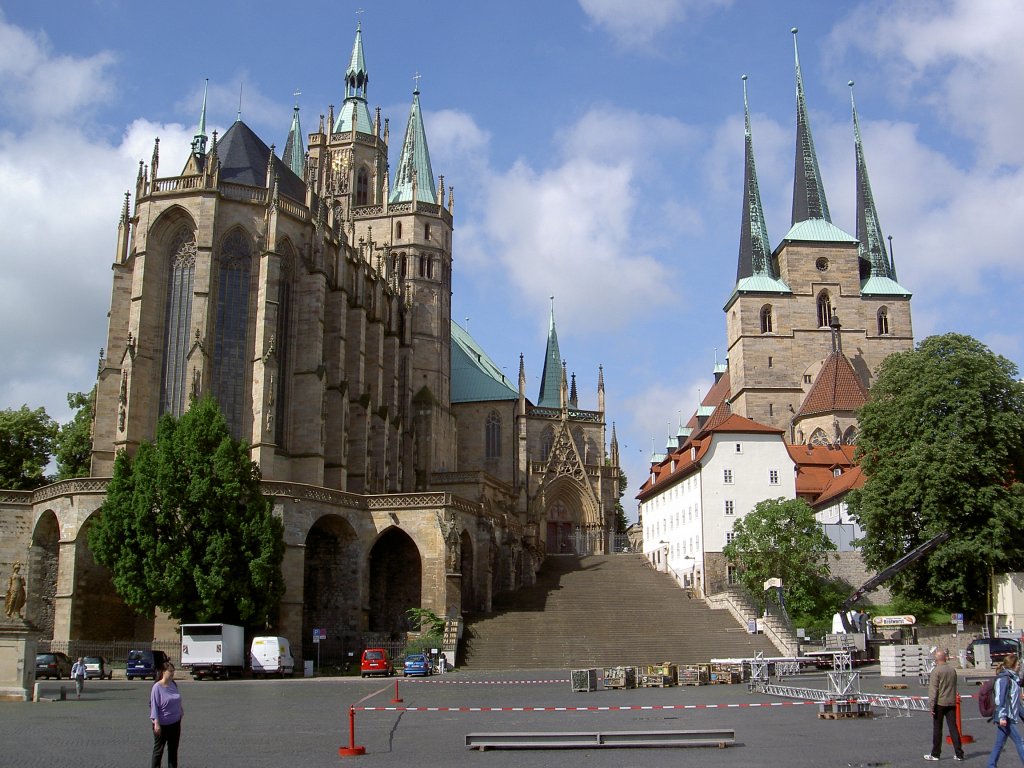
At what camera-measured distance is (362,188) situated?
84812 millimetres

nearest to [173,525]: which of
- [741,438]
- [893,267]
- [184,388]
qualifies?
[184,388]

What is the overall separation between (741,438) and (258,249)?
969 inches

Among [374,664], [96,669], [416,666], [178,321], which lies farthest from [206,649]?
[178,321]

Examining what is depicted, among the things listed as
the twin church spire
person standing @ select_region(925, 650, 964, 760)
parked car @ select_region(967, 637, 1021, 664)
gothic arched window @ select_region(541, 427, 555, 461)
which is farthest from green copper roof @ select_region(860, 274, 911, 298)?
person standing @ select_region(925, 650, 964, 760)

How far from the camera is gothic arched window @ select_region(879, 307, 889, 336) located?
7744 cm

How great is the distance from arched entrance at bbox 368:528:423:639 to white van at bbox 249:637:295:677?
8230 mm

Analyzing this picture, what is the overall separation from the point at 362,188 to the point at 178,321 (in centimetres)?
3974

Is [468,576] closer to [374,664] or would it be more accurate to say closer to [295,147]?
[374,664]

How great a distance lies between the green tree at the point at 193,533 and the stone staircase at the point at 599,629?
7.91 metres

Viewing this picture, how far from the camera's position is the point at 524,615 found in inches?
1722

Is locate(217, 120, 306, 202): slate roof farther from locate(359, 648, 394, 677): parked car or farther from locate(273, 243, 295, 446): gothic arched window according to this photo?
locate(359, 648, 394, 677): parked car

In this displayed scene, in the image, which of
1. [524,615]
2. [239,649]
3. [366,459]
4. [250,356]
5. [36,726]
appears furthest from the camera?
[366,459]

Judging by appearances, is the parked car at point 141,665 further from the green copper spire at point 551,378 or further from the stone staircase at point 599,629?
the green copper spire at point 551,378

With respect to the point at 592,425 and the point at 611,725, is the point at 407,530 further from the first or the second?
the point at 592,425
